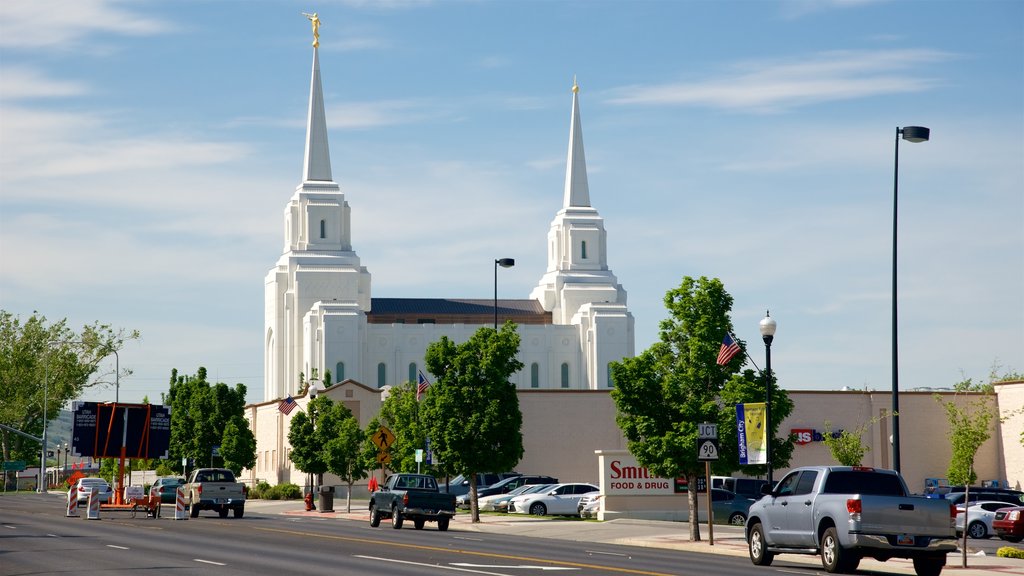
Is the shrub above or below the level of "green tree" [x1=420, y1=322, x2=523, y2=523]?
below

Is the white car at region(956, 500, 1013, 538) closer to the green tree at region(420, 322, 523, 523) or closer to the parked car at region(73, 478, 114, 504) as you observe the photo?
the green tree at region(420, 322, 523, 523)

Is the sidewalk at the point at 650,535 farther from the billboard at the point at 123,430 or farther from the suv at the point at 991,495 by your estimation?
the suv at the point at 991,495

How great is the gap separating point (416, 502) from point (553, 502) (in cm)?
1161

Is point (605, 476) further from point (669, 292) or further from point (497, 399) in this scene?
point (669, 292)

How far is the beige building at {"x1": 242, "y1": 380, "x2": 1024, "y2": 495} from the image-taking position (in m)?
59.3

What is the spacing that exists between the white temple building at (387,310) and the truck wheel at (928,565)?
320ft

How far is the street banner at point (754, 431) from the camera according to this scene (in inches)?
1272

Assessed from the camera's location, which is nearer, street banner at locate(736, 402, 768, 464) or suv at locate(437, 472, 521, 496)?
street banner at locate(736, 402, 768, 464)

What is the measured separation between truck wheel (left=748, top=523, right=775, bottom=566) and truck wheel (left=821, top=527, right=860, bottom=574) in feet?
6.03

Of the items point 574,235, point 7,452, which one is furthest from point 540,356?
point 7,452

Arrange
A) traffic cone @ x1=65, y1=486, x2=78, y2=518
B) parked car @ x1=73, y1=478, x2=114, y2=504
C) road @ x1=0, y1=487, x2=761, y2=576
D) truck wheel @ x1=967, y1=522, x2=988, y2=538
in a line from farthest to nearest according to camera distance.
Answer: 1. parked car @ x1=73, y1=478, x2=114, y2=504
2. traffic cone @ x1=65, y1=486, x2=78, y2=518
3. truck wheel @ x1=967, y1=522, x2=988, y2=538
4. road @ x1=0, y1=487, x2=761, y2=576

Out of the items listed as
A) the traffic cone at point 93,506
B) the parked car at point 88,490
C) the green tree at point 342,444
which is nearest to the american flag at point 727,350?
the traffic cone at point 93,506

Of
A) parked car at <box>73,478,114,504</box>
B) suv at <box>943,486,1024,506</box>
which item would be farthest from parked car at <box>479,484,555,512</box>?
suv at <box>943,486,1024,506</box>

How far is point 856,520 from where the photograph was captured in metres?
22.0
